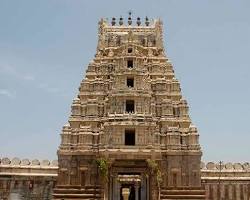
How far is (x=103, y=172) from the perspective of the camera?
119 ft

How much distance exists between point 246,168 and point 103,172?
14005 millimetres

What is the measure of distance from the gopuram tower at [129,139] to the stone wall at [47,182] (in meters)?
2.75

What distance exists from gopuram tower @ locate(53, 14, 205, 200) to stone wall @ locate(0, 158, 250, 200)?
2.75m

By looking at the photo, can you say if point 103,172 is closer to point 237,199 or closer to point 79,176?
point 79,176

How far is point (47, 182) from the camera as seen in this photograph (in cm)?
3978

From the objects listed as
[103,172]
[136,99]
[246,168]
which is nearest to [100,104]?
[136,99]

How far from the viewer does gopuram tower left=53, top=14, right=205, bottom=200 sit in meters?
36.9

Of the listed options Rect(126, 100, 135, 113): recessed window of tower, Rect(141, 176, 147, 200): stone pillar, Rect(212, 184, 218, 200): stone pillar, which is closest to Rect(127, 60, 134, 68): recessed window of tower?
Rect(126, 100, 135, 113): recessed window of tower

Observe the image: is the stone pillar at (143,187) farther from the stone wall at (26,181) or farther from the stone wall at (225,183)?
the stone wall at (26,181)

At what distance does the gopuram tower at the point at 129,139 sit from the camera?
36875 mm

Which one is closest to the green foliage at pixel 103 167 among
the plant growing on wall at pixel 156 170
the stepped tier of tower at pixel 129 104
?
the stepped tier of tower at pixel 129 104

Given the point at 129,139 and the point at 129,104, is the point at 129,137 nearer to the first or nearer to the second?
the point at 129,139

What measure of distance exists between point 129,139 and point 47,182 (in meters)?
8.63

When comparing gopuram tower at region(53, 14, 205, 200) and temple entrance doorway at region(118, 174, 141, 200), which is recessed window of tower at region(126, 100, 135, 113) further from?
temple entrance doorway at region(118, 174, 141, 200)
